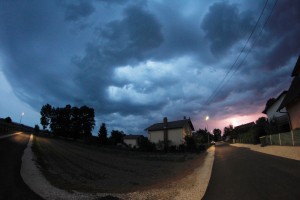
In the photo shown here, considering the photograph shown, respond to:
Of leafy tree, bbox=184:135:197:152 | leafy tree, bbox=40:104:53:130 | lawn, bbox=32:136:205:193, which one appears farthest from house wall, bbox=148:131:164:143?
leafy tree, bbox=40:104:53:130

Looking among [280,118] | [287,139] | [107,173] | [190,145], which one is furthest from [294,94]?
[190,145]

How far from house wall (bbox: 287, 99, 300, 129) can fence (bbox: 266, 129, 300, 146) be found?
1.62 m

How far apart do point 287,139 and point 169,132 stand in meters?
41.3

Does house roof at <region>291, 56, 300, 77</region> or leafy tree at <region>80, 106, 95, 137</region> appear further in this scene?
leafy tree at <region>80, 106, 95, 137</region>

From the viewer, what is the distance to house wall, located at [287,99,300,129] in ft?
76.5

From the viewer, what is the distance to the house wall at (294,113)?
76.5 ft

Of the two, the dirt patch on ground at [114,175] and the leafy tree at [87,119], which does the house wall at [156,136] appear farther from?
the leafy tree at [87,119]

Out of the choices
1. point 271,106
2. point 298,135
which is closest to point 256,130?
point 271,106

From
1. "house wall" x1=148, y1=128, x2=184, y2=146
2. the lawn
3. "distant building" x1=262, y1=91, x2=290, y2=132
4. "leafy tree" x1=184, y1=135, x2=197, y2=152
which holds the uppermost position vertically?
"distant building" x1=262, y1=91, x2=290, y2=132

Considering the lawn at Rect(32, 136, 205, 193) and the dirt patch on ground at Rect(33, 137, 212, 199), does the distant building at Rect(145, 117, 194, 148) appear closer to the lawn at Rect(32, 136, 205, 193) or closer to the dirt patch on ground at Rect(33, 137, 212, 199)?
the lawn at Rect(32, 136, 205, 193)

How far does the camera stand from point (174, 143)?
61.7 meters

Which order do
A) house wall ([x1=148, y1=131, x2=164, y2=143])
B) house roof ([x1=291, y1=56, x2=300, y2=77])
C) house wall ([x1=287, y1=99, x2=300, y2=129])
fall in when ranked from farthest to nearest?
house wall ([x1=148, y1=131, x2=164, y2=143])
house roof ([x1=291, y1=56, x2=300, y2=77])
house wall ([x1=287, y1=99, x2=300, y2=129])

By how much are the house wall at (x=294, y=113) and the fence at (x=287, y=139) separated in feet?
5.30

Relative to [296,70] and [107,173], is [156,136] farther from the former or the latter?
[107,173]
